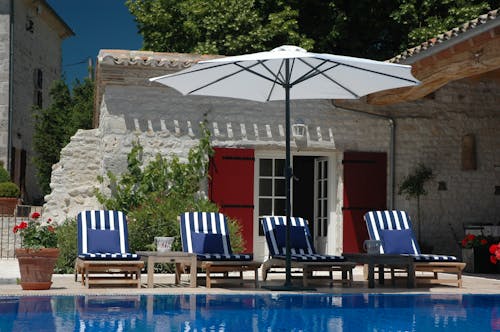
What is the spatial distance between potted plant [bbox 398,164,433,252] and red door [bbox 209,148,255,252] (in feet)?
8.47

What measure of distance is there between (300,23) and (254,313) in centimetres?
1354

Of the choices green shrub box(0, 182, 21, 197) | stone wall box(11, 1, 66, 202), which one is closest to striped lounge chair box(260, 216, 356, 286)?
green shrub box(0, 182, 21, 197)

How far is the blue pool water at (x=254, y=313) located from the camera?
18.9ft

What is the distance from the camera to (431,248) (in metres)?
12.9

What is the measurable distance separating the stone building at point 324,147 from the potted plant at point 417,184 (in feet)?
0.31

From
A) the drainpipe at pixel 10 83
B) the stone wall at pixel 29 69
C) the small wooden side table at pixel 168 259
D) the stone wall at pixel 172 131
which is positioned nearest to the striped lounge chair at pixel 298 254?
the small wooden side table at pixel 168 259

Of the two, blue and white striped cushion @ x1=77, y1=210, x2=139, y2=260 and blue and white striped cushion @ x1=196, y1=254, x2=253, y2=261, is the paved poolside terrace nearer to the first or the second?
blue and white striped cushion @ x1=196, y1=254, x2=253, y2=261

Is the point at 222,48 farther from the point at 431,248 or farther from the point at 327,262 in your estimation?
the point at 327,262

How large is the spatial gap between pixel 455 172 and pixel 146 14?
9586 mm

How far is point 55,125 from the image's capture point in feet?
73.5

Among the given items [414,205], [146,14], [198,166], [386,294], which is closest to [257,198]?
[198,166]

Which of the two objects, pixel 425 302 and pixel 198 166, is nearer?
pixel 425 302

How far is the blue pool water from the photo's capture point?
227 inches

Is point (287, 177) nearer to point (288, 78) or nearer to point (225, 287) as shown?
point (288, 78)
